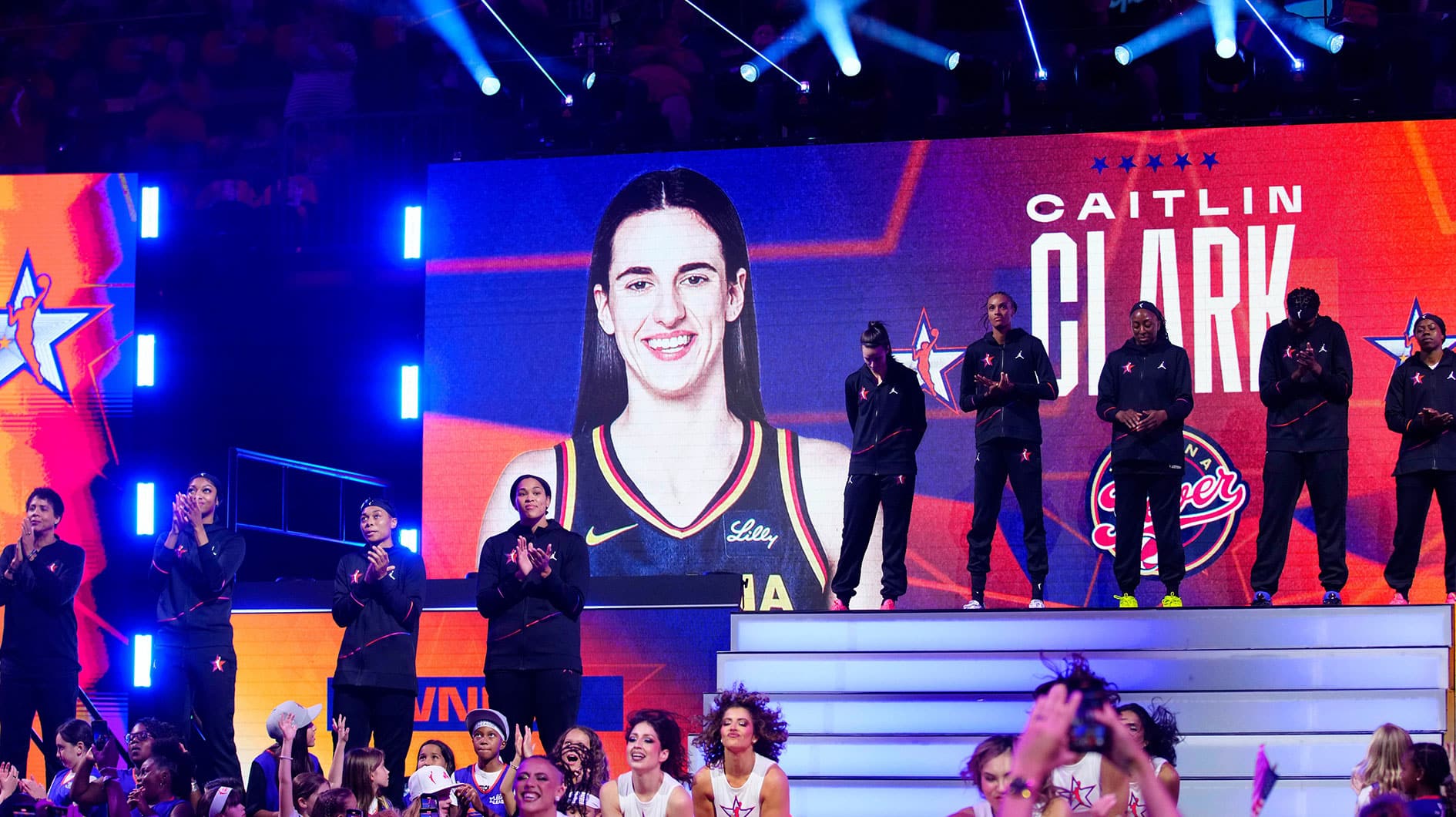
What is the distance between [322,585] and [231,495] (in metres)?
1.59

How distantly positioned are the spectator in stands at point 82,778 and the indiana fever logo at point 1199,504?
546cm

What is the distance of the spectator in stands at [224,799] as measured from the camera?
23.1ft

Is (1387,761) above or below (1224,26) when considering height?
below

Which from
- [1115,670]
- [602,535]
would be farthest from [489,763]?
[602,535]

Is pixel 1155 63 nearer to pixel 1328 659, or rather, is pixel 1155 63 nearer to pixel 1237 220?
pixel 1237 220

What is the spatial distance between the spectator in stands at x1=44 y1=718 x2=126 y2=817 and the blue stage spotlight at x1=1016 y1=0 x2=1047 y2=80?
6.45 meters

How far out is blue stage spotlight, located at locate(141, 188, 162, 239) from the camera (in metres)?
10.9

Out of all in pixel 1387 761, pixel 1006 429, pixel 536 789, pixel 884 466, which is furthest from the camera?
pixel 884 466

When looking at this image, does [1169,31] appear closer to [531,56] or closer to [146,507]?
[531,56]

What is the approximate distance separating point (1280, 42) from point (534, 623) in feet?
19.2


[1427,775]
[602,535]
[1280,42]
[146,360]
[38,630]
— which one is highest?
[1280,42]

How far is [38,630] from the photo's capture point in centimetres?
880

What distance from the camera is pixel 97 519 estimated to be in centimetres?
1056

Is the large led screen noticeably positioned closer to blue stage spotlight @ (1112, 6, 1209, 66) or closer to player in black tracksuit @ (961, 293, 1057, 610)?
blue stage spotlight @ (1112, 6, 1209, 66)
